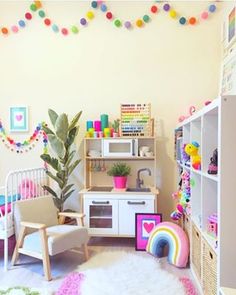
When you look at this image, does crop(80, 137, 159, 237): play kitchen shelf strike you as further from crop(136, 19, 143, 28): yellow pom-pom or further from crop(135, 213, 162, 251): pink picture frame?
crop(136, 19, 143, 28): yellow pom-pom

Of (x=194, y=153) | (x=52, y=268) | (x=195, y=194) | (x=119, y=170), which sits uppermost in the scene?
(x=194, y=153)

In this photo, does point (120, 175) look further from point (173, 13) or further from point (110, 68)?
point (173, 13)

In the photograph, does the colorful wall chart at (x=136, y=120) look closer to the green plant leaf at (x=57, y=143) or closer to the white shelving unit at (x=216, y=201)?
the green plant leaf at (x=57, y=143)

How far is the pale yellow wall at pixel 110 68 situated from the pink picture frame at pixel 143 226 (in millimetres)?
583

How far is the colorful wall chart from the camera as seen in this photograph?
3.54 m

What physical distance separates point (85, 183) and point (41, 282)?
4.51 feet

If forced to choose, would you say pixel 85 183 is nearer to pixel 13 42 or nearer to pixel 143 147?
pixel 143 147

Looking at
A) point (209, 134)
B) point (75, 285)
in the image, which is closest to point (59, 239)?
point (75, 285)

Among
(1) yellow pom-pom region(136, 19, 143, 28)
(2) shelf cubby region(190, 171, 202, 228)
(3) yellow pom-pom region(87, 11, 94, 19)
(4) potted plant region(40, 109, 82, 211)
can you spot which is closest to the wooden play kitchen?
(4) potted plant region(40, 109, 82, 211)

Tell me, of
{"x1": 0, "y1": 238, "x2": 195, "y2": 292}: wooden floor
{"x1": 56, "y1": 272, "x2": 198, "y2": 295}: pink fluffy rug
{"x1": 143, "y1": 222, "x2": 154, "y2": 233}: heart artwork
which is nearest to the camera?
{"x1": 56, "y1": 272, "x2": 198, "y2": 295}: pink fluffy rug

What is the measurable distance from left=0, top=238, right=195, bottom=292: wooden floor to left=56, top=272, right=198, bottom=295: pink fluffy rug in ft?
0.21

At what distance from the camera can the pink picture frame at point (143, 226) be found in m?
3.22

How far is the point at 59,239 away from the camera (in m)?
2.63

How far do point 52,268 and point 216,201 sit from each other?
1.74 metres
